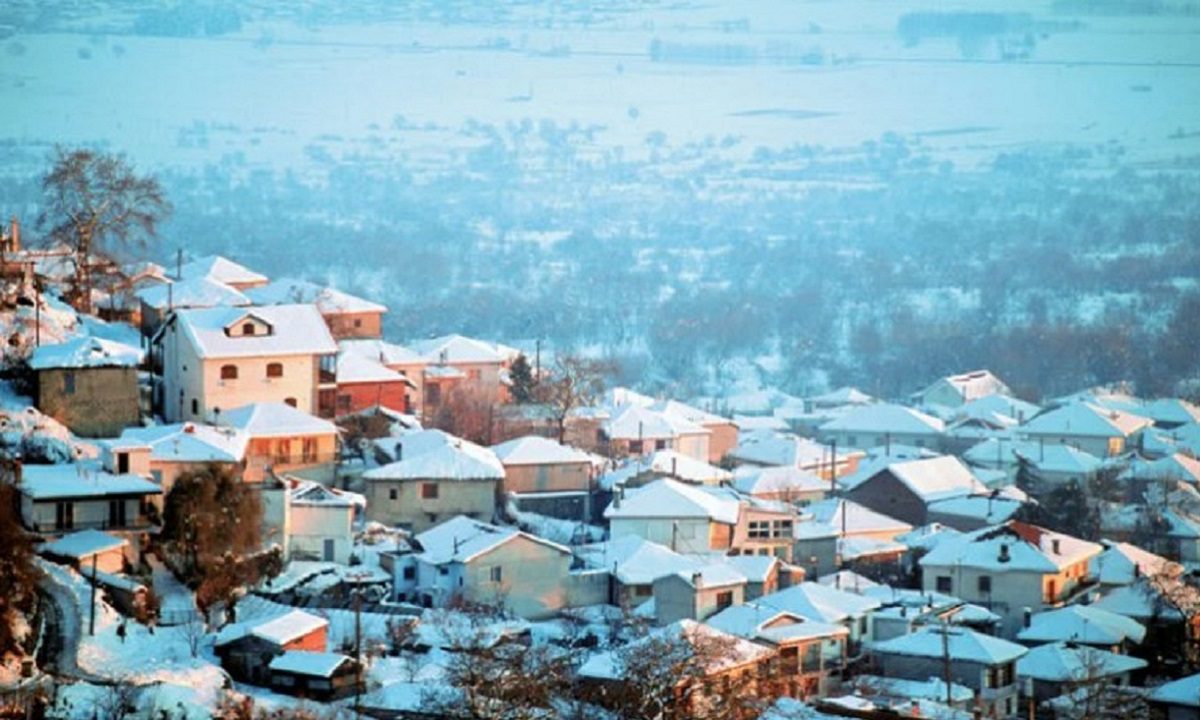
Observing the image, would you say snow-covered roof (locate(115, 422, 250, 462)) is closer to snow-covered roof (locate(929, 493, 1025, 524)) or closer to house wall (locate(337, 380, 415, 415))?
house wall (locate(337, 380, 415, 415))

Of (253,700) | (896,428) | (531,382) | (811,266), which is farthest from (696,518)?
(811,266)

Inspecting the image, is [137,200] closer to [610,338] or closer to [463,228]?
[610,338]

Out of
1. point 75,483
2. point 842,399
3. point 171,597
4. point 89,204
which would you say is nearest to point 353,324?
point 89,204

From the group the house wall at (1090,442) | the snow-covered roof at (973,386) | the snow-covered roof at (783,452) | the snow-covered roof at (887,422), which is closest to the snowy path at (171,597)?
the snow-covered roof at (783,452)

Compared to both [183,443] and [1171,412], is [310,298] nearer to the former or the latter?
[183,443]

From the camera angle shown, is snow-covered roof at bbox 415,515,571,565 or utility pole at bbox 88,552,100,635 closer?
utility pole at bbox 88,552,100,635

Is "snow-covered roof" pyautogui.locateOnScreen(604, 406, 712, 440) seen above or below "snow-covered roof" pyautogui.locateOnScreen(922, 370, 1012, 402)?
above

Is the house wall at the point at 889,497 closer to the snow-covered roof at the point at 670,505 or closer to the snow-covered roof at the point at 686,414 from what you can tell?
the snow-covered roof at the point at 686,414

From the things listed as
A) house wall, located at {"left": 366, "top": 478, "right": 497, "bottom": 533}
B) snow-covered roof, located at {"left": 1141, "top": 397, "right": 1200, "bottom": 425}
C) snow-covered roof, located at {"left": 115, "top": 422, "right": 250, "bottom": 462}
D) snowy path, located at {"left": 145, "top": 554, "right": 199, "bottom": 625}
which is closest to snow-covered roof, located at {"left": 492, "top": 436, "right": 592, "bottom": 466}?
house wall, located at {"left": 366, "top": 478, "right": 497, "bottom": 533}
